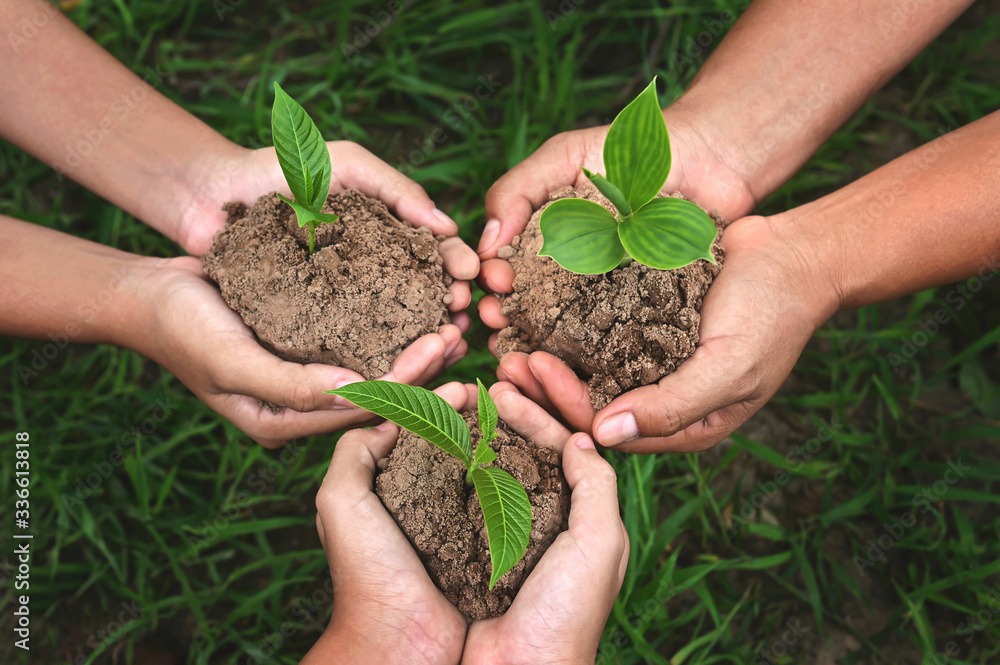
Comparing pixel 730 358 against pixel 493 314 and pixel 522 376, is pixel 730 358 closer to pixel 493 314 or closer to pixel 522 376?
pixel 522 376

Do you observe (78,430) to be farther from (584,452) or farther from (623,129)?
(623,129)

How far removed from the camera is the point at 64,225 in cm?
257

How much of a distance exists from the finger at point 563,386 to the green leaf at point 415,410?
0.31 metres

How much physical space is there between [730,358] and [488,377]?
90 cm

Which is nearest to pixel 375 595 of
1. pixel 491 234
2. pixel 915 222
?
pixel 491 234

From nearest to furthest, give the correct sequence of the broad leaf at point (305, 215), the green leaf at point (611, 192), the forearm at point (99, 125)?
the green leaf at point (611, 192) → the broad leaf at point (305, 215) → the forearm at point (99, 125)

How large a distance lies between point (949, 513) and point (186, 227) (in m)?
2.64

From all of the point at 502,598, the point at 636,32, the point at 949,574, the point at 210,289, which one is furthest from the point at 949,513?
the point at 210,289

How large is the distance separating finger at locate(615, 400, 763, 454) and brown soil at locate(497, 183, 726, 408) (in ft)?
0.68

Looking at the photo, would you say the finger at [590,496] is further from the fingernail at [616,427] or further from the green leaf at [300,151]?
the green leaf at [300,151]

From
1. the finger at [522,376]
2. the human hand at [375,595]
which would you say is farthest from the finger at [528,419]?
the human hand at [375,595]

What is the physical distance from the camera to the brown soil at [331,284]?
1734 mm

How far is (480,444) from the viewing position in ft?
4.80

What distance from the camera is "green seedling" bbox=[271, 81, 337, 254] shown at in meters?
1.51
